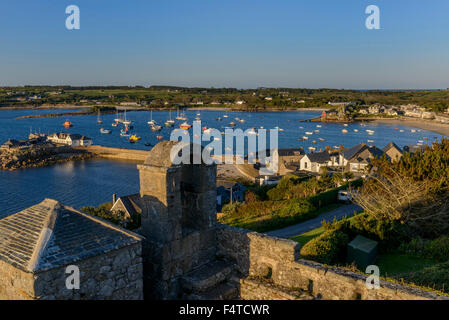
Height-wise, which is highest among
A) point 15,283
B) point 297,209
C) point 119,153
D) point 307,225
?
point 15,283

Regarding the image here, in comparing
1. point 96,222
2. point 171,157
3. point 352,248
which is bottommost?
point 352,248

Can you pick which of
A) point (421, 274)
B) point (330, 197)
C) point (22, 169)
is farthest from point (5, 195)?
point (421, 274)

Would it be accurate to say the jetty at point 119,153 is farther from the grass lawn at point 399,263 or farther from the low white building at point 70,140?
the grass lawn at point 399,263

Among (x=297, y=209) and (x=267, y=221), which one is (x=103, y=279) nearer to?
(x=267, y=221)

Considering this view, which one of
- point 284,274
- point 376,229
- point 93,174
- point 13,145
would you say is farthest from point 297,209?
point 13,145

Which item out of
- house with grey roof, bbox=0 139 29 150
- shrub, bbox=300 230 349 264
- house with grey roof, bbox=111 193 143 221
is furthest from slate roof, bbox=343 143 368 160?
house with grey roof, bbox=0 139 29 150
